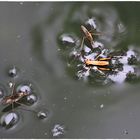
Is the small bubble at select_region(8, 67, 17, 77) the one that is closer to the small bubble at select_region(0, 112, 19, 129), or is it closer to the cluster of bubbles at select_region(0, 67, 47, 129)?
the cluster of bubbles at select_region(0, 67, 47, 129)

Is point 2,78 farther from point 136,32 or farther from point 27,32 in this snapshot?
point 136,32

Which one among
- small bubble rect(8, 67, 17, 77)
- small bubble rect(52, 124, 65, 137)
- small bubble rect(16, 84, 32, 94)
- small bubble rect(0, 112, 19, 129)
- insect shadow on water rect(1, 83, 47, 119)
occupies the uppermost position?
small bubble rect(8, 67, 17, 77)

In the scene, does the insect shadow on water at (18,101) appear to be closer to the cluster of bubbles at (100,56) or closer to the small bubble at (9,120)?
the small bubble at (9,120)

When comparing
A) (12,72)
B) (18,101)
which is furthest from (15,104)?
(12,72)

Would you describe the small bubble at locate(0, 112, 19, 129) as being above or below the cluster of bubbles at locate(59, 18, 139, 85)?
below

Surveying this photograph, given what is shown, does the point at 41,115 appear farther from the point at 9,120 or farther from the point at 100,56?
the point at 100,56

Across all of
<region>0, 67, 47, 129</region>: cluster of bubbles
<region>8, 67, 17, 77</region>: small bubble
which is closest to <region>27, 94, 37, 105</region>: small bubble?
<region>0, 67, 47, 129</region>: cluster of bubbles
